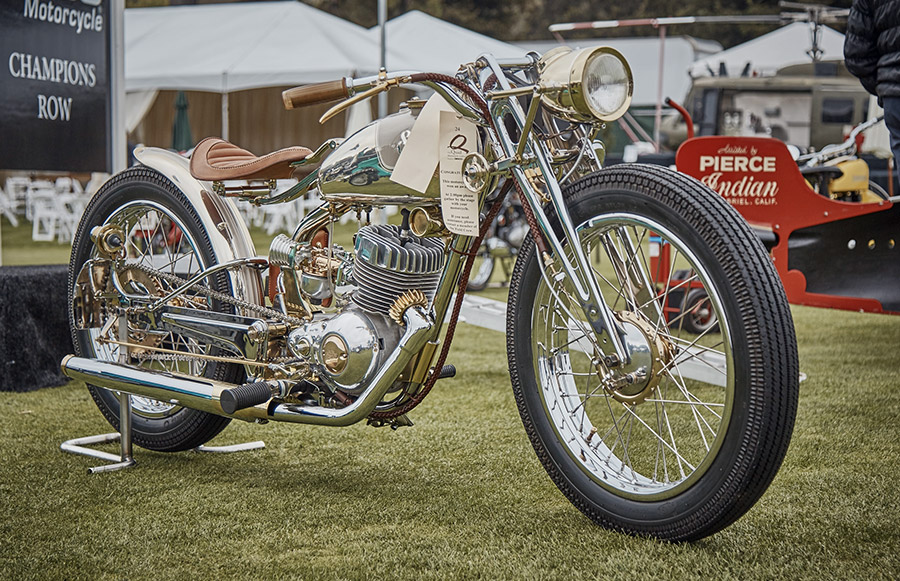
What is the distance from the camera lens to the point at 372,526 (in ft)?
7.63

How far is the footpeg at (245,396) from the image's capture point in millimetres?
2428

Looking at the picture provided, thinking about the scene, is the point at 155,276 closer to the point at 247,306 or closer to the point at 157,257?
the point at 157,257

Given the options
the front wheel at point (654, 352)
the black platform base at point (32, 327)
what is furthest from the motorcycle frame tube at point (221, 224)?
the black platform base at point (32, 327)

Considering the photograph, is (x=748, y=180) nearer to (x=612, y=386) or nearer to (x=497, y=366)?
(x=497, y=366)

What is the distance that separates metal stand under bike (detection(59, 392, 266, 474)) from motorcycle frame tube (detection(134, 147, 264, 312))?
476 millimetres

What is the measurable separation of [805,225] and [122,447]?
3.00 m

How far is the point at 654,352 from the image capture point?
2.05m

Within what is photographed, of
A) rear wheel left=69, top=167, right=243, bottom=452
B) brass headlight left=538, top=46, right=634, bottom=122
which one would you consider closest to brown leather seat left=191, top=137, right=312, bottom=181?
rear wheel left=69, top=167, right=243, bottom=452

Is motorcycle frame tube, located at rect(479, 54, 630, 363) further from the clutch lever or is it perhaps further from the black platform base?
the black platform base

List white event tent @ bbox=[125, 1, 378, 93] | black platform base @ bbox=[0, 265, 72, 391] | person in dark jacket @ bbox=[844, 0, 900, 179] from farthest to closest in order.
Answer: white event tent @ bbox=[125, 1, 378, 93] → black platform base @ bbox=[0, 265, 72, 391] → person in dark jacket @ bbox=[844, 0, 900, 179]

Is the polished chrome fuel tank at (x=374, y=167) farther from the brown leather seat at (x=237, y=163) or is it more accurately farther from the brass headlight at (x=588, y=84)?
the brass headlight at (x=588, y=84)

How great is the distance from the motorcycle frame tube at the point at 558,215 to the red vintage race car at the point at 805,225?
207cm

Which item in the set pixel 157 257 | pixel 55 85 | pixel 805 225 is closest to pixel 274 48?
pixel 55 85

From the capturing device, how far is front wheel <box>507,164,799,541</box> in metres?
1.86
